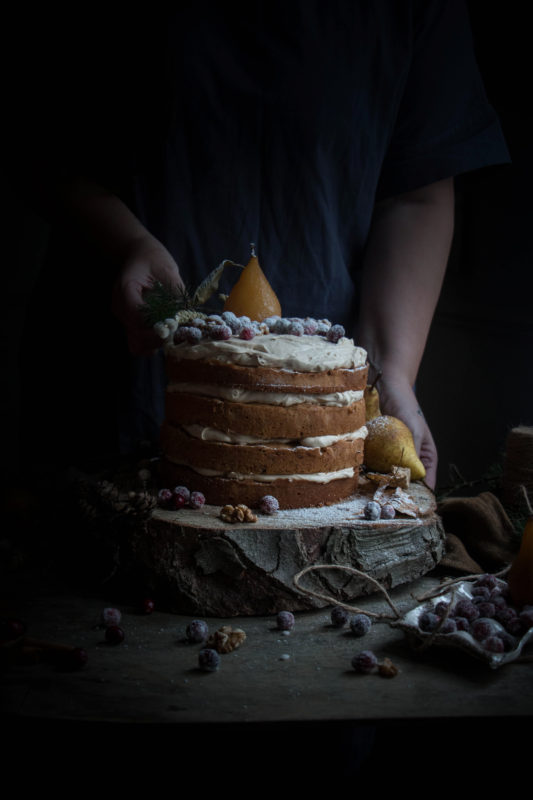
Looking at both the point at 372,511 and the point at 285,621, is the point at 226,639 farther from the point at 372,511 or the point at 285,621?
the point at 372,511

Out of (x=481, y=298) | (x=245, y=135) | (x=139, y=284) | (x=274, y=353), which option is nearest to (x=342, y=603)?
(x=274, y=353)

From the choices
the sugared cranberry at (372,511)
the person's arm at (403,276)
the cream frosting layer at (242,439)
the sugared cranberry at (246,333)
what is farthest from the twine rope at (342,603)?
the person's arm at (403,276)

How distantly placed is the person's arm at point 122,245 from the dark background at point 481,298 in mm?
645

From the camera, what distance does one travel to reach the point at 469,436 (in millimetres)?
3400

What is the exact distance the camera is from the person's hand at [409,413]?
2039mm

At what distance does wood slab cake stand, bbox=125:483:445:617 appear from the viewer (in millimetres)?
1427

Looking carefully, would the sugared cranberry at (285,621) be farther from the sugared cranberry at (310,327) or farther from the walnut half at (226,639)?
the sugared cranberry at (310,327)

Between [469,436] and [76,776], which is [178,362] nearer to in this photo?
[76,776]

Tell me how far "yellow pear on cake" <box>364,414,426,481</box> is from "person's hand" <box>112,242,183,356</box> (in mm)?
586

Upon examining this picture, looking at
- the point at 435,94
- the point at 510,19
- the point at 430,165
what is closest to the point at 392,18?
the point at 435,94

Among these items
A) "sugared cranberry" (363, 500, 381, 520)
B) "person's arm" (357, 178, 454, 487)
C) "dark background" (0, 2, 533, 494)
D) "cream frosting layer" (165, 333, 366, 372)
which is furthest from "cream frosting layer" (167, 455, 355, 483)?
"dark background" (0, 2, 533, 494)

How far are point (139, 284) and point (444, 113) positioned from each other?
118 cm

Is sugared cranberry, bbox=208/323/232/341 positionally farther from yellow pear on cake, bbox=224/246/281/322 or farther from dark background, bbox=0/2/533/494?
dark background, bbox=0/2/533/494

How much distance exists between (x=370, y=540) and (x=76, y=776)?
96 centimetres
